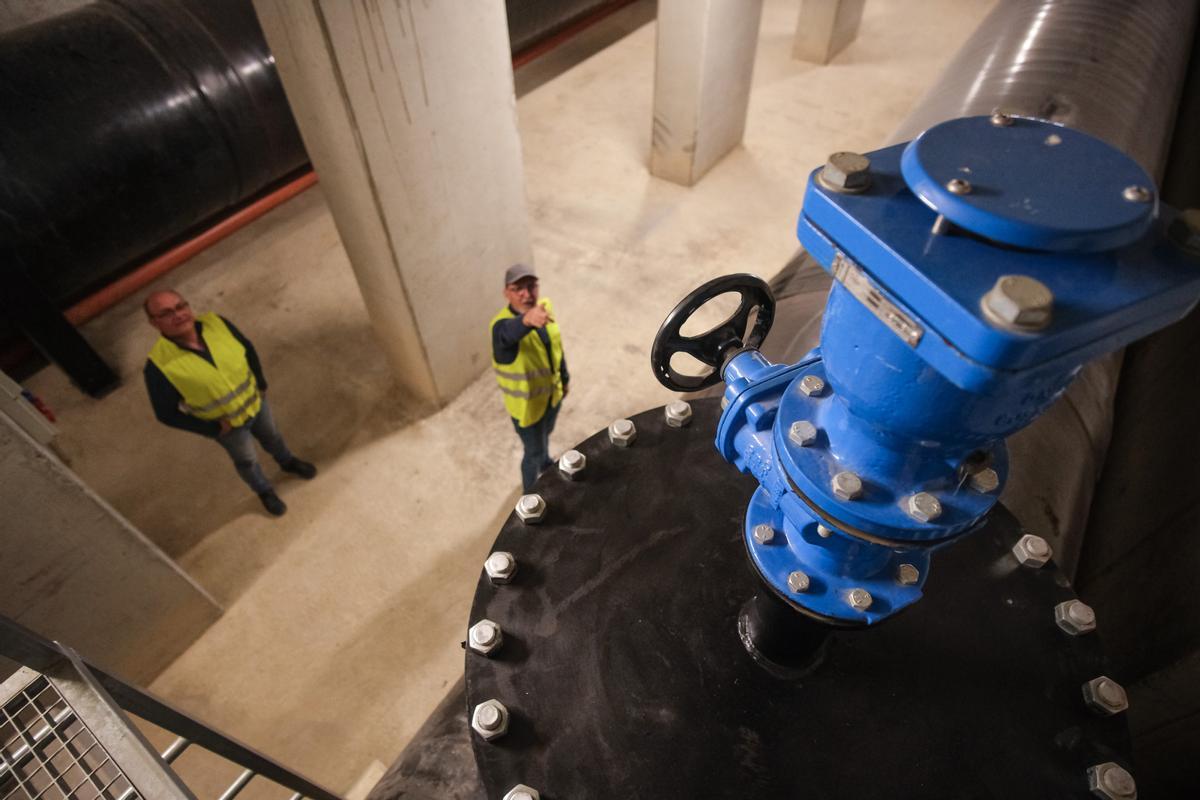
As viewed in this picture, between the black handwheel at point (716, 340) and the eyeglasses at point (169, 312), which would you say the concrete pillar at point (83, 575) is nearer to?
the eyeglasses at point (169, 312)

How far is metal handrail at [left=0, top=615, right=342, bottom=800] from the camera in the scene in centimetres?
81

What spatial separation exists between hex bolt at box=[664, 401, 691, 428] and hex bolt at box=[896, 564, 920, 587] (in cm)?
44

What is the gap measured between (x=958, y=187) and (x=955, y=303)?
0.10 meters

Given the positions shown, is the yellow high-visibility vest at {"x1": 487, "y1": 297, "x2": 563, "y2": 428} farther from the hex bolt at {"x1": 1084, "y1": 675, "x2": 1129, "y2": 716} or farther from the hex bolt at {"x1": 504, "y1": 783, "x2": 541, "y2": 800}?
the hex bolt at {"x1": 1084, "y1": 675, "x2": 1129, "y2": 716}

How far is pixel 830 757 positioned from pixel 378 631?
2.02 meters

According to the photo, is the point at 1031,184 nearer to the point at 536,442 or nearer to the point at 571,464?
the point at 571,464

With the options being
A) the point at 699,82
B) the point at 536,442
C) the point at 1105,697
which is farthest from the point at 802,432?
the point at 699,82

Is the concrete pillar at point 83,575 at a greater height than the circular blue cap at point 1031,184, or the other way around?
the circular blue cap at point 1031,184

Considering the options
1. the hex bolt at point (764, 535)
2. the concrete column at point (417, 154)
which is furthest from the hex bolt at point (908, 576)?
the concrete column at point (417, 154)

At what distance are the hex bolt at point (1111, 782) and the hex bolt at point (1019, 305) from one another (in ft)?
2.15

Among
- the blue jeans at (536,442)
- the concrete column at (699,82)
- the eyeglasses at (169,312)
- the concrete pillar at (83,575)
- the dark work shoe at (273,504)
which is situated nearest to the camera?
the concrete pillar at (83,575)

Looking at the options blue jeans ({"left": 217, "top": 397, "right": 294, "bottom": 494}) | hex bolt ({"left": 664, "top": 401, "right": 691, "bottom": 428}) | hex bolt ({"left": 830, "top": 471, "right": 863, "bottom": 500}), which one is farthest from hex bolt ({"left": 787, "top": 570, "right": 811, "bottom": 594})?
blue jeans ({"left": 217, "top": 397, "right": 294, "bottom": 494})

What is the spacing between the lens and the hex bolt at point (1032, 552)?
96cm

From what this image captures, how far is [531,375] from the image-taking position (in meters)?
2.31
